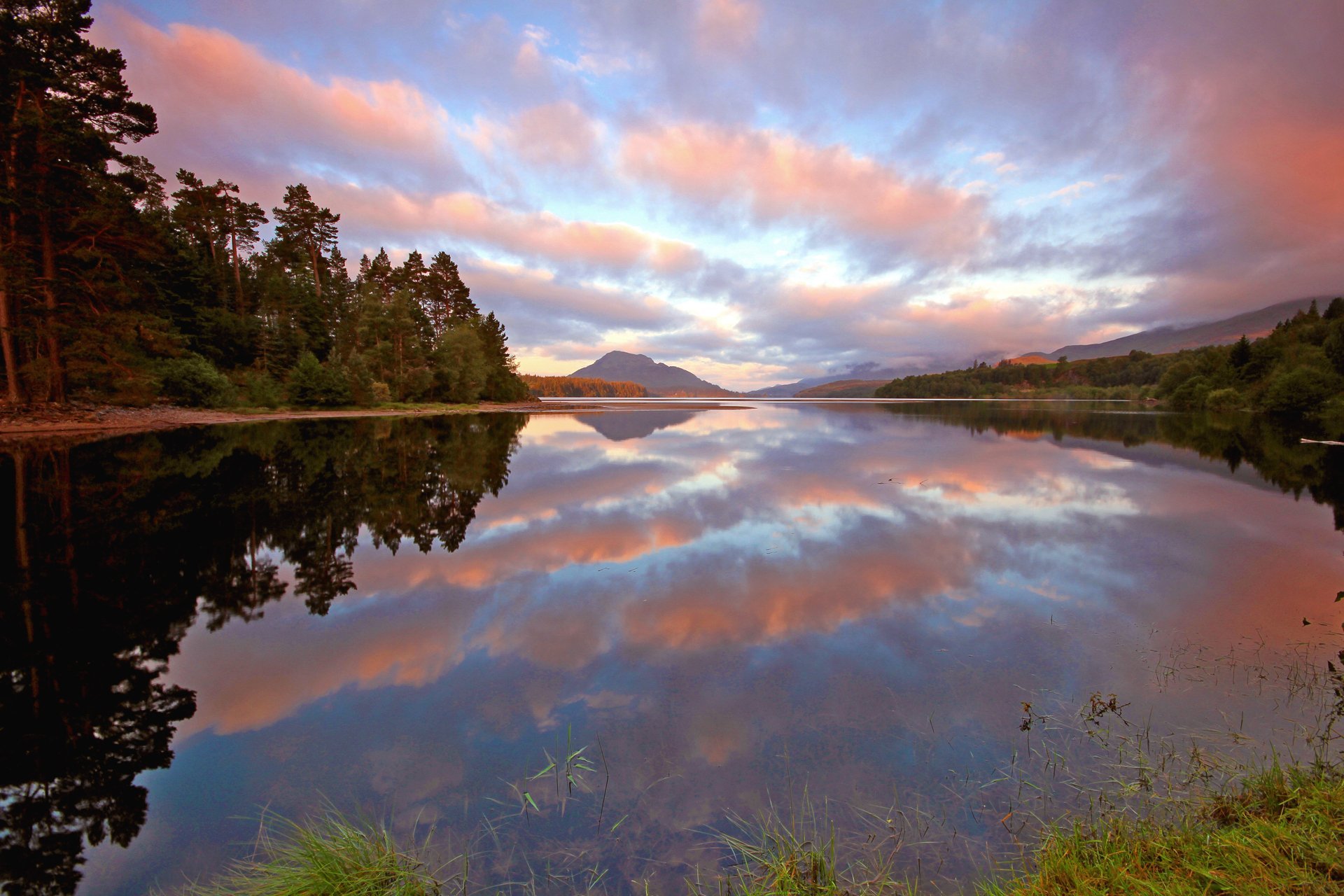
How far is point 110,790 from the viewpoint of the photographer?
3.56 metres

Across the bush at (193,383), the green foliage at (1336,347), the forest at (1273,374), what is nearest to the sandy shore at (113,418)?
the bush at (193,383)

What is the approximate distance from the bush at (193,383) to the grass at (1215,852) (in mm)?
46873

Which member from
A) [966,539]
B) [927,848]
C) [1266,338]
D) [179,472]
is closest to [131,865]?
[927,848]

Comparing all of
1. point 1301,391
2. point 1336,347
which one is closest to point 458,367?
point 1301,391

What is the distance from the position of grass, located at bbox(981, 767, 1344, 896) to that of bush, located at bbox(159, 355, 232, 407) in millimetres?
46873

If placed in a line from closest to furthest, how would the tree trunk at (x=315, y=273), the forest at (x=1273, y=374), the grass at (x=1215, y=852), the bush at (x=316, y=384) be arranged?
1. the grass at (x=1215, y=852)
2. the bush at (x=316, y=384)
3. the forest at (x=1273, y=374)
4. the tree trunk at (x=315, y=273)

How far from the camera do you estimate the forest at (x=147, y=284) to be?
2281 cm

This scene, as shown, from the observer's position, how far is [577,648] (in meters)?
5.71

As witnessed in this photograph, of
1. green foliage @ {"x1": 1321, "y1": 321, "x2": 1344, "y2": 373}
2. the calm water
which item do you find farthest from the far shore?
green foliage @ {"x1": 1321, "y1": 321, "x2": 1344, "y2": 373}

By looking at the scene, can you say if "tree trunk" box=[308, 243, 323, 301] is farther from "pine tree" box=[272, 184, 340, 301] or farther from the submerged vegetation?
the submerged vegetation

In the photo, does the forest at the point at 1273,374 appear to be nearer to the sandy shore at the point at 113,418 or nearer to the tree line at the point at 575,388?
the sandy shore at the point at 113,418

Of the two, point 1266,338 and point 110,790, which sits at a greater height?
point 1266,338

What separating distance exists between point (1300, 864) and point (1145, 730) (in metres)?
1.73

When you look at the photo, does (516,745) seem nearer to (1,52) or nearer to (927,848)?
(927,848)
